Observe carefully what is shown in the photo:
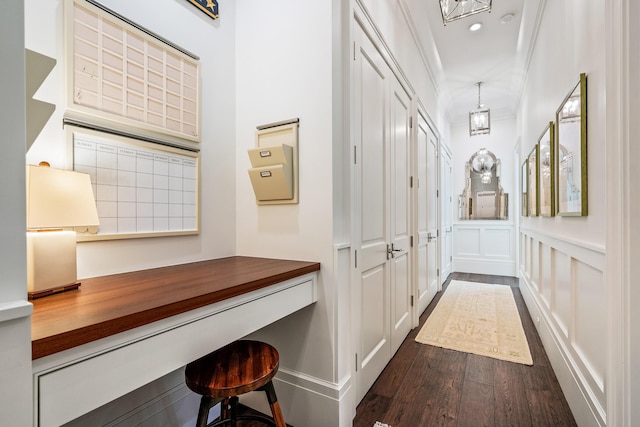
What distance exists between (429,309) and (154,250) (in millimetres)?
3140

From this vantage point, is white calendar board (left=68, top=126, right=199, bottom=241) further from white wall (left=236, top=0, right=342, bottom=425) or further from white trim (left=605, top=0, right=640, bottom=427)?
white trim (left=605, top=0, right=640, bottom=427)

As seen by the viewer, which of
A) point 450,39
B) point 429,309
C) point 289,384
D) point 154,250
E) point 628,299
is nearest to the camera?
point 628,299

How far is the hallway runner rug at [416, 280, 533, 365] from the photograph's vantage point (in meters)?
2.51

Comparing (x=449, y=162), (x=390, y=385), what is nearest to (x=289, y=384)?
(x=390, y=385)

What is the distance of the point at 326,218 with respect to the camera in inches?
59.8

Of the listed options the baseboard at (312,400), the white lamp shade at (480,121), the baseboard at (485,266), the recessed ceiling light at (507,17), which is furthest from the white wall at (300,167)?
the baseboard at (485,266)

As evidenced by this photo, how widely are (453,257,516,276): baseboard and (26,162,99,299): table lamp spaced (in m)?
5.98

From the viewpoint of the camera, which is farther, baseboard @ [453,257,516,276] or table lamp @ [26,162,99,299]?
baseboard @ [453,257,516,276]

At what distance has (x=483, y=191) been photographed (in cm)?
564

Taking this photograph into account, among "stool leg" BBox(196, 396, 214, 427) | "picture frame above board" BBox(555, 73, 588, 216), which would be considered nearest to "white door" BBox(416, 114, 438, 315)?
"picture frame above board" BBox(555, 73, 588, 216)

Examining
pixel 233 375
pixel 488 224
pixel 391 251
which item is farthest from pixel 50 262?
pixel 488 224

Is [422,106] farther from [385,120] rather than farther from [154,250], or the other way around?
[154,250]

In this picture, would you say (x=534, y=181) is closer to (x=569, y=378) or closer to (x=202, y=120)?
(x=569, y=378)

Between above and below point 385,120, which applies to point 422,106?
above
